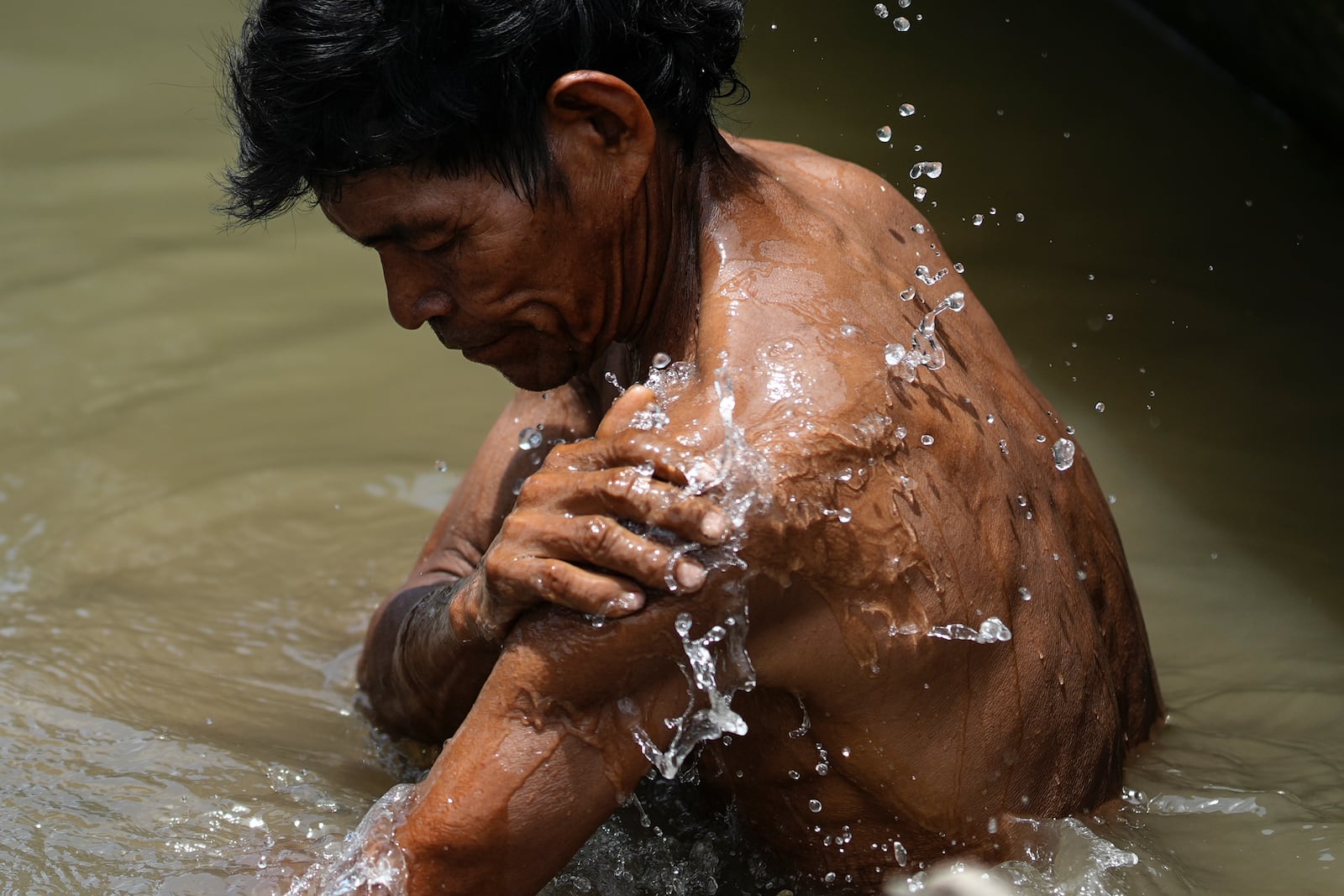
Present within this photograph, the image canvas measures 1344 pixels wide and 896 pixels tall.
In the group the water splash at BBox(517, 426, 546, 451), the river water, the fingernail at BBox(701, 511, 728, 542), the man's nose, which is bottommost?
the river water

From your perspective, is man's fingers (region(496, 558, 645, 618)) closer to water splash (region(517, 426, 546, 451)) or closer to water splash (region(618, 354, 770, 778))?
water splash (region(618, 354, 770, 778))

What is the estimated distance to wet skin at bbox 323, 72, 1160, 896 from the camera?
1.93 m

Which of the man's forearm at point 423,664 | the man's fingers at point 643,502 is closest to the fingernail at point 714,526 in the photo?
the man's fingers at point 643,502

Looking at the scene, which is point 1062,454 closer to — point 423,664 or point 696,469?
point 696,469

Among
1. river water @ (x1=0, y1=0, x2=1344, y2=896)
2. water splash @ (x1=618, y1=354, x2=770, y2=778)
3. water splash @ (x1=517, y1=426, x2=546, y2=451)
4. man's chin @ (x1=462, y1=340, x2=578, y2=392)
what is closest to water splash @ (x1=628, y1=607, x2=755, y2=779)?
water splash @ (x1=618, y1=354, x2=770, y2=778)

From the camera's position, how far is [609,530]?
188 cm

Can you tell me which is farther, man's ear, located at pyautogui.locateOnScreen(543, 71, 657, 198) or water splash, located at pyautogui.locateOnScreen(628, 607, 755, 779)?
man's ear, located at pyautogui.locateOnScreen(543, 71, 657, 198)

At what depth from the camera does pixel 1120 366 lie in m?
4.52

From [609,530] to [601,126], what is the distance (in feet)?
2.11

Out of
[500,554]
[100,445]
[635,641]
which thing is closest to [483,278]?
[500,554]

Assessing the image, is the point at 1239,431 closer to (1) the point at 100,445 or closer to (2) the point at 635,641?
(2) the point at 635,641

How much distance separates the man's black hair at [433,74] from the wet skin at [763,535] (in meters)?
0.05

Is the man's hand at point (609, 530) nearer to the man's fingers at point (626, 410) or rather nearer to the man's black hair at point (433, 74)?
the man's fingers at point (626, 410)

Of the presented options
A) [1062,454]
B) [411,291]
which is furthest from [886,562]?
[411,291]
